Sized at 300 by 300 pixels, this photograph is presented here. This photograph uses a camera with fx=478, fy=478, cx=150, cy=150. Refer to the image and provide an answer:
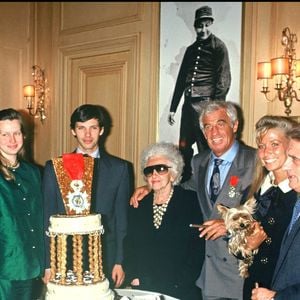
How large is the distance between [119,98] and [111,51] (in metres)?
0.56


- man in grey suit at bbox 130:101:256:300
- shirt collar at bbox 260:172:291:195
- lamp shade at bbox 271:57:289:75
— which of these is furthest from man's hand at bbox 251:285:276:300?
lamp shade at bbox 271:57:289:75

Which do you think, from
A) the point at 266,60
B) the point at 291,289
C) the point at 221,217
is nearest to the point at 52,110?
the point at 266,60

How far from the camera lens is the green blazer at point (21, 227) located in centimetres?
278

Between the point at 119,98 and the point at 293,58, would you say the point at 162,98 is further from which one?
the point at 293,58

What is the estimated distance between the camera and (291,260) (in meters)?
1.95

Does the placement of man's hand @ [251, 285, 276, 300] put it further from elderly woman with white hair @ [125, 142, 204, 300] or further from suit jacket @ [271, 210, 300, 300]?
elderly woman with white hair @ [125, 142, 204, 300]

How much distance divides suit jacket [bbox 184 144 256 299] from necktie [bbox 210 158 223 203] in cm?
4

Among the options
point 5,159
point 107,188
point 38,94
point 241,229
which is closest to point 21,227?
point 5,159

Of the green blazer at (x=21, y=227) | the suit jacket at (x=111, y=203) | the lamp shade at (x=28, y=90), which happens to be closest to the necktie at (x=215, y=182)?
the suit jacket at (x=111, y=203)

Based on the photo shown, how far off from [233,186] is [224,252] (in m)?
0.40

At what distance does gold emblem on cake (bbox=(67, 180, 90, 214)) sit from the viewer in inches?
91.6

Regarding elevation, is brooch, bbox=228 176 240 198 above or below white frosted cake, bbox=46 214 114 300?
above

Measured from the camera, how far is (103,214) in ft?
10.7

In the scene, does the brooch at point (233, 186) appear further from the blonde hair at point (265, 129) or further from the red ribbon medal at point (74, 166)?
the red ribbon medal at point (74, 166)
